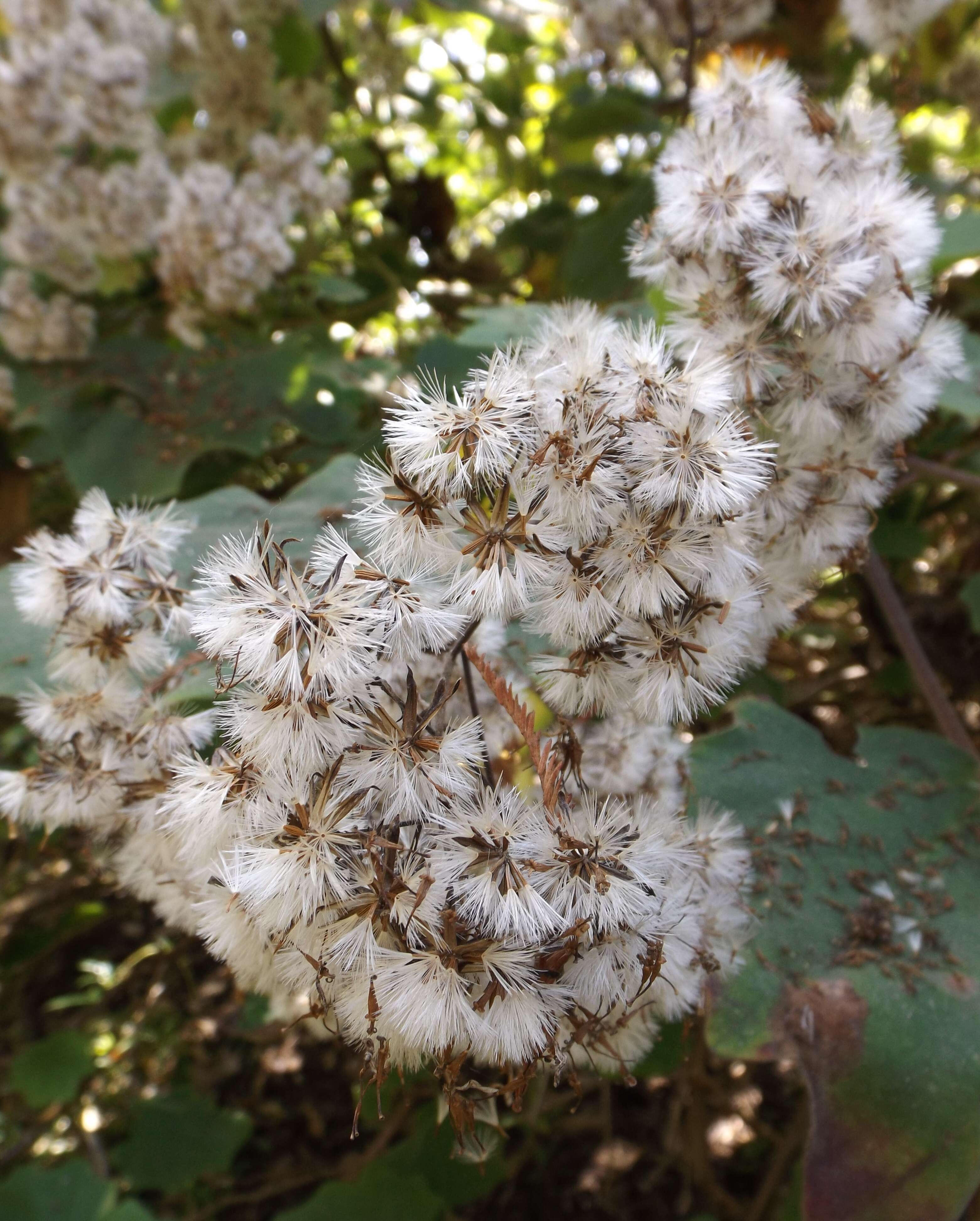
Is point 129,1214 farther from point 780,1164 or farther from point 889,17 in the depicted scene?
point 889,17

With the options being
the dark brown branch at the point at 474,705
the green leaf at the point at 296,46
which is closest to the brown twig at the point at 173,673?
the dark brown branch at the point at 474,705

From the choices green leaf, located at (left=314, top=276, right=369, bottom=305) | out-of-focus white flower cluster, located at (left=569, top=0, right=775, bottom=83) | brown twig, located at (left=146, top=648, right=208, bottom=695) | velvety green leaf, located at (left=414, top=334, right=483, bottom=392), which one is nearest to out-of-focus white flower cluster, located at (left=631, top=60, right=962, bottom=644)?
velvety green leaf, located at (left=414, top=334, right=483, bottom=392)

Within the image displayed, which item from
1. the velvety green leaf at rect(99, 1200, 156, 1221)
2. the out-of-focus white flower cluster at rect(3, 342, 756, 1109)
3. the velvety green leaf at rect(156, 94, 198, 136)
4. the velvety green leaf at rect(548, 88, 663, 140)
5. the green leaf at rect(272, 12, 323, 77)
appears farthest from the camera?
the velvety green leaf at rect(156, 94, 198, 136)

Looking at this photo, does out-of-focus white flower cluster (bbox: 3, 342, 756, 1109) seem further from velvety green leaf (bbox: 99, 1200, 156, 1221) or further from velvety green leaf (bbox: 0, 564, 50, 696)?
velvety green leaf (bbox: 99, 1200, 156, 1221)

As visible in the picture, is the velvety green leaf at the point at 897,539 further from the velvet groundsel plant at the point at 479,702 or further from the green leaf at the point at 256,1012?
the green leaf at the point at 256,1012

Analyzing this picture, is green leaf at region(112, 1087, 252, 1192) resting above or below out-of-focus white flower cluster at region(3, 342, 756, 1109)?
below

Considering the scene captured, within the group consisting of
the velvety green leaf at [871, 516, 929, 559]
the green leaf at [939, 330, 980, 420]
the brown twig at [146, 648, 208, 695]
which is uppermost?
the green leaf at [939, 330, 980, 420]

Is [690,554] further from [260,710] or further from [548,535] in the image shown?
[260,710]

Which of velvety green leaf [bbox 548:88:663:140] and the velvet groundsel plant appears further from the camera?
velvety green leaf [bbox 548:88:663:140]

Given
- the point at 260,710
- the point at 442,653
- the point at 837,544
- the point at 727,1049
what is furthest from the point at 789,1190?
the point at 260,710
